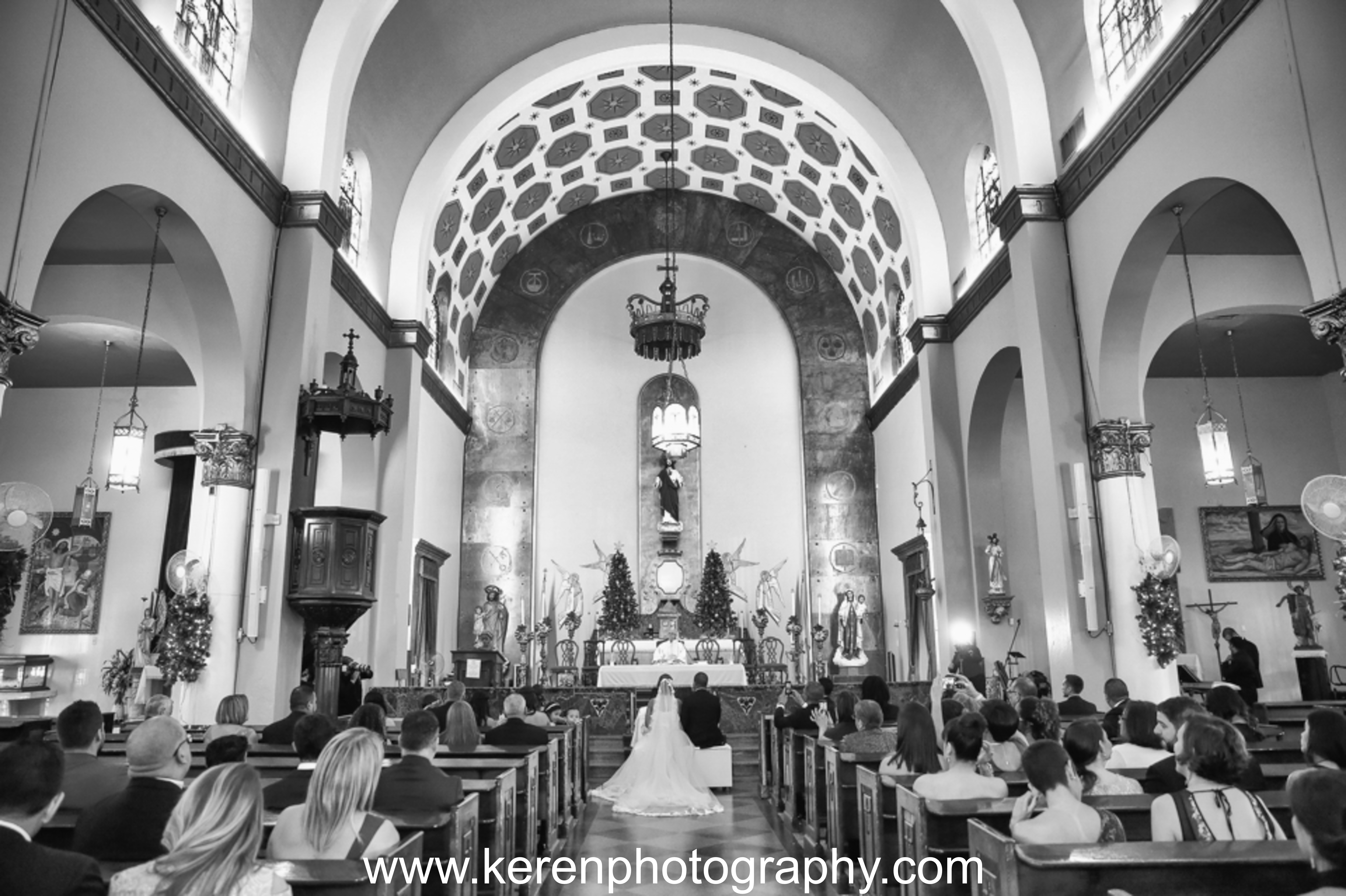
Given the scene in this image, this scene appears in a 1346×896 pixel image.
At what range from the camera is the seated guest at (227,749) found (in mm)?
3873

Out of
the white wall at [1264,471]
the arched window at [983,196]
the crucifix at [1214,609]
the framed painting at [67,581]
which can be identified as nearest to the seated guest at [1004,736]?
the arched window at [983,196]

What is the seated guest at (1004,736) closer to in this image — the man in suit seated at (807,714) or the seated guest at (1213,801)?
the seated guest at (1213,801)

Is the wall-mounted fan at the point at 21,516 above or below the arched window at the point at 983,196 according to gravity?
below

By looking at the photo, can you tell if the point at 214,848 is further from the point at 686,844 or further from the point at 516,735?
the point at 686,844

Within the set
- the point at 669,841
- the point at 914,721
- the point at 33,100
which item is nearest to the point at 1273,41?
the point at 914,721

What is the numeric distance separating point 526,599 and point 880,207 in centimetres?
985

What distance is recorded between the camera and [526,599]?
739 inches

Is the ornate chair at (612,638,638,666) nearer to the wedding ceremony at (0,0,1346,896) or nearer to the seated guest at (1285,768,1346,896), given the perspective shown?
the wedding ceremony at (0,0,1346,896)

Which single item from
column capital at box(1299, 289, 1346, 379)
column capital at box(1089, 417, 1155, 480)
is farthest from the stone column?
column capital at box(1299, 289, 1346, 379)

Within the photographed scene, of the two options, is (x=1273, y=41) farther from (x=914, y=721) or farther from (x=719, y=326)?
(x=719, y=326)

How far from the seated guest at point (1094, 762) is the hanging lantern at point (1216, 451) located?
5.67 m

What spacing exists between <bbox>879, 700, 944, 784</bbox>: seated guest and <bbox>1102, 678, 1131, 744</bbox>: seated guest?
232 cm

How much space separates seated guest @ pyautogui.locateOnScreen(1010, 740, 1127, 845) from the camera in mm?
3367

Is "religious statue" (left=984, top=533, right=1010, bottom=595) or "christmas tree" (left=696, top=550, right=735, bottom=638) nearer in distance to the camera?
"religious statue" (left=984, top=533, right=1010, bottom=595)
